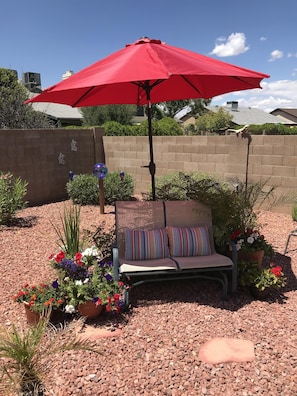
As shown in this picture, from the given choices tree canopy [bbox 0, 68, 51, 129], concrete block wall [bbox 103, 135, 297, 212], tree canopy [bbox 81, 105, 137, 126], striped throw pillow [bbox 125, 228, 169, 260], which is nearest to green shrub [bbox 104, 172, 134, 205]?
concrete block wall [bbox 103, 135, 297, 212]

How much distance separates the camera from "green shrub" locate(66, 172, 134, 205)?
26.1 ft

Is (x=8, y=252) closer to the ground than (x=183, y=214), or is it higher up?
closer to the ground

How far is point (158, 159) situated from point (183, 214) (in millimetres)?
4882

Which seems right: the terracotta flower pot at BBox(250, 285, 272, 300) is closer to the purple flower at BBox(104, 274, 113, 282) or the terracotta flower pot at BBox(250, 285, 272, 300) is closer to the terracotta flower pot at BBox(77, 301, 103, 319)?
the purple flower at BBox(104, 274, 113, 282)

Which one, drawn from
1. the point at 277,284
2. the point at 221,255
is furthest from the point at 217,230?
the point at 277,284

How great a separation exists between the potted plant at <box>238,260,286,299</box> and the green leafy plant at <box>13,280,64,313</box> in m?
1.83

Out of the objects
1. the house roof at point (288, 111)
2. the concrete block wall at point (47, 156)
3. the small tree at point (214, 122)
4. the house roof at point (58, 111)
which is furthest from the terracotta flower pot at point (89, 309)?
the house roof at point (288, 111)

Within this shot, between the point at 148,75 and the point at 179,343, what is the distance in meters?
2.12

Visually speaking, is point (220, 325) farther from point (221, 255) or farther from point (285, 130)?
point (285, 130)

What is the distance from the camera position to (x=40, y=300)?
318 centimetres

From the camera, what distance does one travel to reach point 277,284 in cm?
367

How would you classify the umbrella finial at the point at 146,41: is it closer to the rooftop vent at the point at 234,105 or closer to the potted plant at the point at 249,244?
the potted plant at the point at 249,244

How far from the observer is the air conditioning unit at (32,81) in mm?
30797

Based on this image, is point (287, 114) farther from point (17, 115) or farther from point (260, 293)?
point (260, 293)
